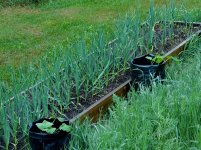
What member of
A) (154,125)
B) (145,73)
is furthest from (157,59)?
(154,125)

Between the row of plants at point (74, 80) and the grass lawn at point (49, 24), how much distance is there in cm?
73

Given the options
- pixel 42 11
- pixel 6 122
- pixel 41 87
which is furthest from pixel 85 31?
pixel 6 122

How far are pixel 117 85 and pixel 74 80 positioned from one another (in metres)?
A: 0.44

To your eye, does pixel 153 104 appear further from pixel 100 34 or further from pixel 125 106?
pixel 100 34

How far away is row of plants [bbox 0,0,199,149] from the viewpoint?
3.71 metres

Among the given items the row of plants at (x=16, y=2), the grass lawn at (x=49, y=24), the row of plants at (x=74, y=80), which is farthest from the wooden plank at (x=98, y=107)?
the row of plants at (x=16, y=2)

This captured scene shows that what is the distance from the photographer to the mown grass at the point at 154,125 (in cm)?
334

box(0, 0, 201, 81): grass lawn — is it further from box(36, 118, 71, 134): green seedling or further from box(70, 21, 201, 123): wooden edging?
box(36, 118, 71, 134): green seedling

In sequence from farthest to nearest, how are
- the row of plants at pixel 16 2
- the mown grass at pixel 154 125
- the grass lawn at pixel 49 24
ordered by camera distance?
1. the row of plants at pixel 16 2
2. the grass lawn at pixel 49 24
3. the mown grass at pixel 154 125

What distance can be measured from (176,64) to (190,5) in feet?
11.1

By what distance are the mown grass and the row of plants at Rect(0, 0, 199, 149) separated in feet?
1.14

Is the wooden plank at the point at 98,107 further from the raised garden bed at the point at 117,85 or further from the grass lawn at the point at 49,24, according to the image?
the grass lawn at the point at 49,24

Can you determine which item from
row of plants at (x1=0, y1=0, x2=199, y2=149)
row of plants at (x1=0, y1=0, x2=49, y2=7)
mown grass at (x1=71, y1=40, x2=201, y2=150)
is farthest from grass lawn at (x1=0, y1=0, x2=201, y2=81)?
mown grass at (x1=71, y1=40, x2=201, y2=150)

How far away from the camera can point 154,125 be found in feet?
11.7
